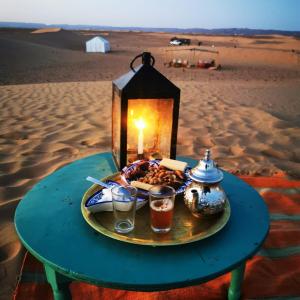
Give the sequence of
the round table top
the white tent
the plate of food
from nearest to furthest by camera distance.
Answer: the round table top < the plate of food < the white tent

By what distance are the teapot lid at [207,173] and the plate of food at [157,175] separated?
20 centimetres

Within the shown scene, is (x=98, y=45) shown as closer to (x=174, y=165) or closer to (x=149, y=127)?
(x=149, y=127)

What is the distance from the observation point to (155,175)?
144 centimetres

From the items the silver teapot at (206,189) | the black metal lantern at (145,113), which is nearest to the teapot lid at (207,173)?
the silver teapot at (206,189)

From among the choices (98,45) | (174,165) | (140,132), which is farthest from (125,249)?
(98,45)

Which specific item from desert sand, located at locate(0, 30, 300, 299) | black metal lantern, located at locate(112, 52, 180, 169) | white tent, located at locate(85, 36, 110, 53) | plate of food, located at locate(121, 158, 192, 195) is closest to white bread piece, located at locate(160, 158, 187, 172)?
plate of food, located at locate(121, 158, 192, 195)

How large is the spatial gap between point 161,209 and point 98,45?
25998mm

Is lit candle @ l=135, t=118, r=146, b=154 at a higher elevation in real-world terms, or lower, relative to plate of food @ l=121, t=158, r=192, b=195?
higher

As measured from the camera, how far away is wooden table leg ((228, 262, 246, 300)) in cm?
153

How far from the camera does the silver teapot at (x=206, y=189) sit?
1181 millimetres

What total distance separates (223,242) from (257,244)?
125mm

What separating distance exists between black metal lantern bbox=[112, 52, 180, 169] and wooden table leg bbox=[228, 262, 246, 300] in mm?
674

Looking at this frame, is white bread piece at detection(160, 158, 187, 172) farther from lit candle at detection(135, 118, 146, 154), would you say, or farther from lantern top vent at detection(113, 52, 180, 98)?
lantern top vent at detection(113, 52, 180, 98)

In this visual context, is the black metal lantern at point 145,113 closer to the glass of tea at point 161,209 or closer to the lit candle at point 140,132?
the lit candle at point 140,132
